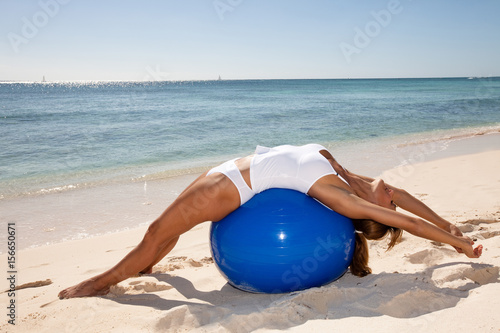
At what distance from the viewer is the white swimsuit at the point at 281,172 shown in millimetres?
3561

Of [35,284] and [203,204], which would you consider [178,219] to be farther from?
[35,284]

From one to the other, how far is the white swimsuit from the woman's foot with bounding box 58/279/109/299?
1637 mm

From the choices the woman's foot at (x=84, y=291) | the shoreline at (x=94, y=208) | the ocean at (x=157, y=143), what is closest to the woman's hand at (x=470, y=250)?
the woman's foot at (x=84, y=291)

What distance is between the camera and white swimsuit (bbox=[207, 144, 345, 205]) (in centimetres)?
356

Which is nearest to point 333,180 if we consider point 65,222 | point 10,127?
point 65,222

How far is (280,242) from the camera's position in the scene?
3.36m

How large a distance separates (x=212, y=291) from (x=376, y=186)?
1.91 meters

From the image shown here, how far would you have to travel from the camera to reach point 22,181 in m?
9.37

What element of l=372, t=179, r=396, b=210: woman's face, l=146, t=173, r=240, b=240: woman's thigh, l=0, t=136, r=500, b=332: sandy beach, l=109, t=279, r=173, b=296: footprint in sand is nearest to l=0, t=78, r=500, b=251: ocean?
l=0, t=136, r=500, b=332: sandy beach

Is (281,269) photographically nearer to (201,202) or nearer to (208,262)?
(201,202)

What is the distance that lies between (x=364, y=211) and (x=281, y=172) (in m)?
0.80

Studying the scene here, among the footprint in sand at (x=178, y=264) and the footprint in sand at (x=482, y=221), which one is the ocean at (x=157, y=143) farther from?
the footprint in sand at (x=482, y=221)

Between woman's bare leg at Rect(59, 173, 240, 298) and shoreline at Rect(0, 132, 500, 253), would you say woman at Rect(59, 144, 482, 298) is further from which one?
shoreline at Rect(0, 132, 500, 253)

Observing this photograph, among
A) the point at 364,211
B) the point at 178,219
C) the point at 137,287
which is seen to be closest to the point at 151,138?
the point at 137,287
